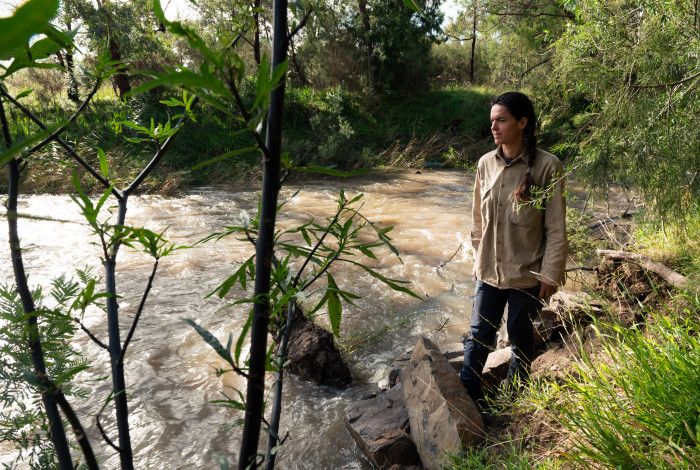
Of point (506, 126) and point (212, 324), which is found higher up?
point (506, 126)

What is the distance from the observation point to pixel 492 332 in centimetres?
308

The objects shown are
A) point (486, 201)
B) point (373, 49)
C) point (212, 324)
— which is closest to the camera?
point (486, 201)

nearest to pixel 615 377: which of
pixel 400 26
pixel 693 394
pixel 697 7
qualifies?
pixel 693 394

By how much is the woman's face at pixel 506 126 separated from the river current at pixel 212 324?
1.52m

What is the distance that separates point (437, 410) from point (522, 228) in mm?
1192

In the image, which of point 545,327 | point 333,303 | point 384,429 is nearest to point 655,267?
point 545,327

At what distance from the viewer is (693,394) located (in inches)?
70.6

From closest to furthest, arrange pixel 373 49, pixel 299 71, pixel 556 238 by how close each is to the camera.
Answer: pixel 556 238
pixel 373 49
pixel 299 71

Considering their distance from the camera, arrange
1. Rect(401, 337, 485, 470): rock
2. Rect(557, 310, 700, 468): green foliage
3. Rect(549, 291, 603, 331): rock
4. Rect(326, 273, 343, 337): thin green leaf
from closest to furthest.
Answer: Rect(326, 273, 343, 337): thin green leaf → Rect(557, 310, 700, 468): green foliage → Rect(401, 337, 485, 470): rock → Rect(549, 291, 603, 331): rock

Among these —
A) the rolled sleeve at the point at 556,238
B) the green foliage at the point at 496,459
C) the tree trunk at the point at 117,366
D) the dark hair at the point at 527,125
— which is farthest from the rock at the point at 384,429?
the tree trunk at the point at 117,366

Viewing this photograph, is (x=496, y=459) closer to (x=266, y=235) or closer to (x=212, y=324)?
(x=266, y=235)

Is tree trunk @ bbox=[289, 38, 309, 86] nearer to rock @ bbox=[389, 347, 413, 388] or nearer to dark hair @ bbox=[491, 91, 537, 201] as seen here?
rock @ bbox=[389, 347, 413, 388]

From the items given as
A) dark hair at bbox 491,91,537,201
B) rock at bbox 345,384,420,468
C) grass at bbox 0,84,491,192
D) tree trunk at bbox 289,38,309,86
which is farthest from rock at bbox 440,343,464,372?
tree trunk at bbox 289,38,309,86

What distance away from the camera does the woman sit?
9.11 ft
